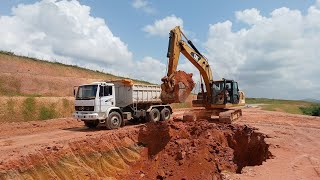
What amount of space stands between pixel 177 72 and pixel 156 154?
4.79 m

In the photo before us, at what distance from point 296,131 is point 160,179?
9.17m

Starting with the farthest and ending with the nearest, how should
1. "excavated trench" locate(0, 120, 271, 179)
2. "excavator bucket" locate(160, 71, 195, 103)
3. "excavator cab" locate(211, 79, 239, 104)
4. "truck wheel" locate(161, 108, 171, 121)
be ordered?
"truck wheel" locate(161, 108, 171, 121) → "excavator cab" locate(211, 79, 239, 104) → "excavator bucket" locate(160, 71, 195, 103) → "excavated trench" locate(0, 120, 271, 179)

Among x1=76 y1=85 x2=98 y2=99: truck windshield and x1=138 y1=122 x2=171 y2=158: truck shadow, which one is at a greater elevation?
x1=76 y1=85 x2=98 y2=99: truck windshield

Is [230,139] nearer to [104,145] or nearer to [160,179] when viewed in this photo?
[160,179]

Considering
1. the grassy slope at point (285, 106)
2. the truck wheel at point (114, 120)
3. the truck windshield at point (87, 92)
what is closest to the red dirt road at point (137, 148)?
the truck wheel at point (114, 120)

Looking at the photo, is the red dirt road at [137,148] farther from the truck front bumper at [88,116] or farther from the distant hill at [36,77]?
the distant hill at [36,77]

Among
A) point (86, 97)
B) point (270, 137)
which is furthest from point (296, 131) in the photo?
point (86, 97)

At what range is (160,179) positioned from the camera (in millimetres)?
16469

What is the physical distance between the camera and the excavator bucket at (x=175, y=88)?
16.3m

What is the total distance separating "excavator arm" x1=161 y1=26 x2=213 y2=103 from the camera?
53.7 ft

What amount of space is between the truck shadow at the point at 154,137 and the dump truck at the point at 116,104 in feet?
6.56

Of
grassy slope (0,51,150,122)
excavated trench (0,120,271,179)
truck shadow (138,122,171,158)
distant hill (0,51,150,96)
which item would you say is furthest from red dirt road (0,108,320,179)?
distant hill (0,51,150,96)

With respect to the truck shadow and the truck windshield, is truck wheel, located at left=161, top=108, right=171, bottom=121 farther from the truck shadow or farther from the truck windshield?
the truck windshield

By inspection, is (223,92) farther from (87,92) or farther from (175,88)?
(87,92)
